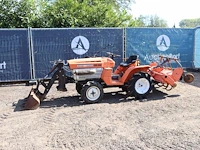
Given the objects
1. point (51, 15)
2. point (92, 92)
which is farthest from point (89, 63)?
Answer: point (51, 15)

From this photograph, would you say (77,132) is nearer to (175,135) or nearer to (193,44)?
(175,135)

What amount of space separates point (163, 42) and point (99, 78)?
4.97 meters

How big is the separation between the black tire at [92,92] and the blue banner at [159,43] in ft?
12.9

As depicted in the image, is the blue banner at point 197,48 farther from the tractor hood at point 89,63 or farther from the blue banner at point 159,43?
the tractor hood at point 89,63

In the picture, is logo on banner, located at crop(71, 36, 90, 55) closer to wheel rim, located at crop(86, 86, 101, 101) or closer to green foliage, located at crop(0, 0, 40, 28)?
green foliage, located at crop(0, 0, 40, 28)

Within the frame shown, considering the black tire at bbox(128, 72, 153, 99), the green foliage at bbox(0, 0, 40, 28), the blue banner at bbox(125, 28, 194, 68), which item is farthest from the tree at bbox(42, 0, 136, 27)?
the black tire at bbox(128, 72, 153, 99)

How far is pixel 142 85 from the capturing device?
693 cm

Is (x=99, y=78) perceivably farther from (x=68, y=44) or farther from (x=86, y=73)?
(x=68, y=44)

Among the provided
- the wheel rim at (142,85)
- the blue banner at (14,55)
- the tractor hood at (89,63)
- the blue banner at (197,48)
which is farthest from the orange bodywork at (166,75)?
the blue banner at (197,48)

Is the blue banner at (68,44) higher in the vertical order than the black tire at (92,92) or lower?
higher

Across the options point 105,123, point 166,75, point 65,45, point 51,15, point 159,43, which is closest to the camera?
point 105,123

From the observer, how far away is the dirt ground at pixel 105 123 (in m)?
4.15

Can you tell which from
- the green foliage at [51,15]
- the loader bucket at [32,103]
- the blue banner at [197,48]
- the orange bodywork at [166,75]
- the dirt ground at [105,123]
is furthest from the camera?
the green foliage at [51,15]

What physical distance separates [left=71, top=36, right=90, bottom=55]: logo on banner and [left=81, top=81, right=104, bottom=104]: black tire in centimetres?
327
